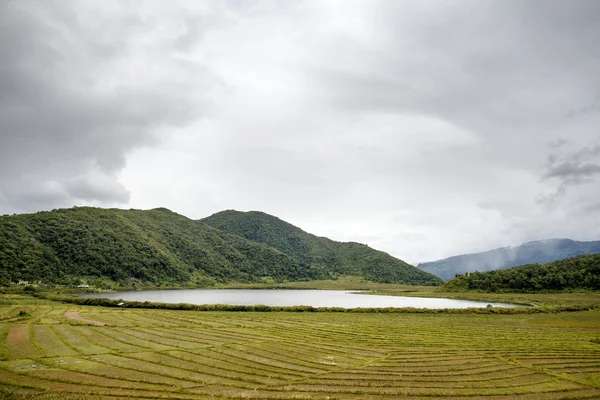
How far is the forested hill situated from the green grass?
91.6 metres

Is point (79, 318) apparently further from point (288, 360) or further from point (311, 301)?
point (311, 301)

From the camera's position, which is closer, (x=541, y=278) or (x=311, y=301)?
(x=311, y=301)

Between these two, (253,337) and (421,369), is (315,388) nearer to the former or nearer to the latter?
(421,369)

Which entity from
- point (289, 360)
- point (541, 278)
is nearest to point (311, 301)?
point (289, 360)

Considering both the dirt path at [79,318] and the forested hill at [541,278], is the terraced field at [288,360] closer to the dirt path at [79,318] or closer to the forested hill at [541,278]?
the dirt path at [79,318]

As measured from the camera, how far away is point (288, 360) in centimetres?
3769

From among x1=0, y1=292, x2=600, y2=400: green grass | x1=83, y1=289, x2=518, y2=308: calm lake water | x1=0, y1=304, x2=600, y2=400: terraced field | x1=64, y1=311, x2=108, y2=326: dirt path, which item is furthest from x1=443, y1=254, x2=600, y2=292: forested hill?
x1=64, y1=311, x2=108, y2=326: dirt path

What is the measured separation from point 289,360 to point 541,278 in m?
142

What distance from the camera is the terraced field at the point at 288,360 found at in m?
28.6

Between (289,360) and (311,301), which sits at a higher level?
(289,360)

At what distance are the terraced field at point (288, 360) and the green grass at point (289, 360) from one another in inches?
4.2

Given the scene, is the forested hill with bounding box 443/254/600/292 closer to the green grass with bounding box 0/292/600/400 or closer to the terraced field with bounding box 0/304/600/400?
the terraced field with bounding box 0/304/600/400

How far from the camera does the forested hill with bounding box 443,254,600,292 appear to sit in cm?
13550

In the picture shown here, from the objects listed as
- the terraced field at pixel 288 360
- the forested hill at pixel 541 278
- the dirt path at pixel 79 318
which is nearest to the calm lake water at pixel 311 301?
the forested hill at pixel 541 278
